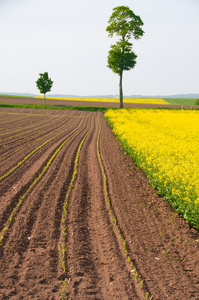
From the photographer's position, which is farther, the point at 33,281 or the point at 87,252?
the point at 87,252

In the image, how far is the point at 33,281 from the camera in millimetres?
4512

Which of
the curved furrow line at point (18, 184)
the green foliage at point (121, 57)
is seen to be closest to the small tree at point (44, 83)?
the green foliage at point (121, 57)

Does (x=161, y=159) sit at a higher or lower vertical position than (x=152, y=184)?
higher

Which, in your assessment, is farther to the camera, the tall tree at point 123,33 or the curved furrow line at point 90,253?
the tall tree at point 123,33

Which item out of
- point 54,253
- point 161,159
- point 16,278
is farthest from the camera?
point 161,159

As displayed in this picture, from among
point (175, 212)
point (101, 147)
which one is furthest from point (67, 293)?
point (101, 147)

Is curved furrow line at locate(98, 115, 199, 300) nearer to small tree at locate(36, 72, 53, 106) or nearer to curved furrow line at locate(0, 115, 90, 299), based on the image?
curved furrow line at locate(0, 115, 90, 299)

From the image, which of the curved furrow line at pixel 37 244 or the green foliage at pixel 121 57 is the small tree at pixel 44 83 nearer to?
the green foliage at pixel 121 57

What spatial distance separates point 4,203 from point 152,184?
183 inches

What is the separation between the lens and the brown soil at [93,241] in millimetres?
4422

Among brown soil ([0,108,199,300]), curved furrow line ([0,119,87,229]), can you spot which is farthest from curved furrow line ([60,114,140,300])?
curved furrow line ([0,119,87,229])

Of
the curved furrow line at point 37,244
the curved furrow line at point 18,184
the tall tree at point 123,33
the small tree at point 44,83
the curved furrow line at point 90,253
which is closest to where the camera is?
the curved furrow line at point 90,253

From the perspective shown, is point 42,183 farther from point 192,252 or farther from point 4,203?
point 192,252

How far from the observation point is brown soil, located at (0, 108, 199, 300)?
14.5 ft
